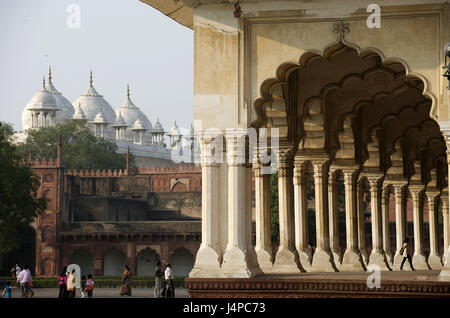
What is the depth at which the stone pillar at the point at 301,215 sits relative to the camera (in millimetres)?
19828

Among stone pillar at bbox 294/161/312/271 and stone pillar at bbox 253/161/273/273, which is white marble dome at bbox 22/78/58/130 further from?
stone pillar at bbox 253/161/273/273

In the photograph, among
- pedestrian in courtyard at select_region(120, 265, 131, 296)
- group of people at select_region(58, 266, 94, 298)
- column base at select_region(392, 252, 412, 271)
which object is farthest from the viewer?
pedestrian in courtyard at select_region(120, 265, 131, 296)

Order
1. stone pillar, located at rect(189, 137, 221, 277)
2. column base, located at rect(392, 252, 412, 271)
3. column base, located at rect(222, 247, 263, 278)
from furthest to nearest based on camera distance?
column base, located at rect(392, 252, 412, 271)
stone pillar, located at rect(189, 137, 221, 277)
column base, located at rect(222, 247, 263, 278)

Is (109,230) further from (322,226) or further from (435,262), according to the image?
(322,226)

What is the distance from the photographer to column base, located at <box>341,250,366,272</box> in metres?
21.0

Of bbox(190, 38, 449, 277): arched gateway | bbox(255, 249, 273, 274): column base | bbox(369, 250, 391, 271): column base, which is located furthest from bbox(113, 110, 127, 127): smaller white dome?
bbox(255, 249, 273, 274): column base

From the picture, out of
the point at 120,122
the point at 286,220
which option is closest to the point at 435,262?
the point at 286,220

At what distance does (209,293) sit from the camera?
14.1 meters

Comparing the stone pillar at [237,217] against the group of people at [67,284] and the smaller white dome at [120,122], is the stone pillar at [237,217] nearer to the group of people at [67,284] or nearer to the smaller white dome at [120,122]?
the group of people at [67,284]

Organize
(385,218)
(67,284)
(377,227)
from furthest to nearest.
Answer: (385,218) → (377,227) → (67,284)

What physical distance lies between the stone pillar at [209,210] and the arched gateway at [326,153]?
0.02 m

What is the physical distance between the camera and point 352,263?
69.6 ft

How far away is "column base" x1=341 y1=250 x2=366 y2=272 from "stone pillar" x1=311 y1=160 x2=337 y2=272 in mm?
960

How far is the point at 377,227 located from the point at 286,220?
6.96 m
